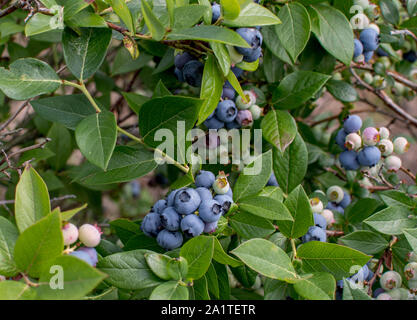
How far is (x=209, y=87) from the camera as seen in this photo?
4.11 ft

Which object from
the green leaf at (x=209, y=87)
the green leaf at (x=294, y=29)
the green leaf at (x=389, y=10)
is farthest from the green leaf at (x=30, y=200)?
the green leaf at (x=389, y=10)

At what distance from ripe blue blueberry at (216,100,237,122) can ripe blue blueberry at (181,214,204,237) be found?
0.43 m

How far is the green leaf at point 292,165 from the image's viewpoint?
148cm

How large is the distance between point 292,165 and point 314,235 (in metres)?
0.27

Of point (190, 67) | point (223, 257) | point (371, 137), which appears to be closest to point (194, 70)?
point (190, 67)

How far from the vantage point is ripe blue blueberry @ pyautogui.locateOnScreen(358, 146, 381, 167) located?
1.58 meters

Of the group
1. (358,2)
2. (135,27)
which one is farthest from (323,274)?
(358,2)

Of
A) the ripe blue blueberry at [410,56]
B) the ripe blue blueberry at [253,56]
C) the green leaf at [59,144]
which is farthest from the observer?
the ripe blue blueberry at [410,56]

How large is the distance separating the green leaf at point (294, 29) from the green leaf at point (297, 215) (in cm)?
42

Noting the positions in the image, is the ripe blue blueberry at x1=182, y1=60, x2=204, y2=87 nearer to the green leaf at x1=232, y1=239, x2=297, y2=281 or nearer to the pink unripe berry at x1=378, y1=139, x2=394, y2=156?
the green leaf at x1=232, y1=239, x2=297, y2=281

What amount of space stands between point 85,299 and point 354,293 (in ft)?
2.11

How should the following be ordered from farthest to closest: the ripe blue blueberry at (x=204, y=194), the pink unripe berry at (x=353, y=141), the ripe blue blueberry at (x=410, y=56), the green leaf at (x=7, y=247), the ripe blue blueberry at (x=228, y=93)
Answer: the ripe blue blueberry at (x=410, y=56) < the pink unripe berry at (x=353, y=141) < the ripe blue blueberry at (x=228, y=93) < the ripe blue blueberry at (x=204, y=194) < the green leaf at (x=7, y=247)

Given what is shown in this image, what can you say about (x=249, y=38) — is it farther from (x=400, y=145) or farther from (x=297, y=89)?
(x=400, y=145)

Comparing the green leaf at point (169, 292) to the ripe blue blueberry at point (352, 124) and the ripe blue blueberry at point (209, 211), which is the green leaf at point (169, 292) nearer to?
the ripe blue blueberry at point (209, 211)
